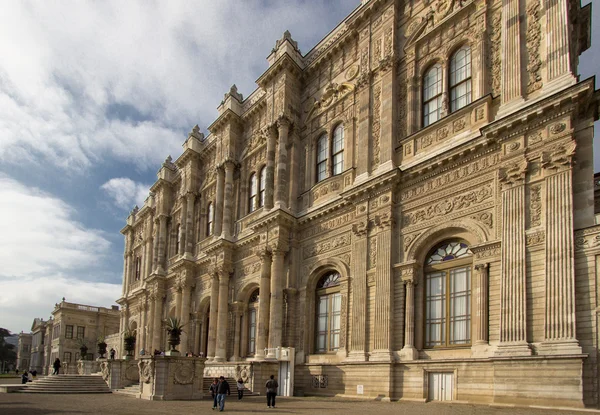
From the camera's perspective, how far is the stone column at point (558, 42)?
13.9m

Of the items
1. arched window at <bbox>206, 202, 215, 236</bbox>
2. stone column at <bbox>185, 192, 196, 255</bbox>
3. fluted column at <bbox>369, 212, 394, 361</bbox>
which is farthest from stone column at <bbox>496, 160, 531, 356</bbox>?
stone column at <bbox>185, 192, 196, 255</bbox>

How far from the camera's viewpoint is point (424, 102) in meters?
18.8

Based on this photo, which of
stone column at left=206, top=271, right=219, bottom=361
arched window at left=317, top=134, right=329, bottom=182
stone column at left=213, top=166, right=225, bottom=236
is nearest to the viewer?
arched window at left=317, top=134, right=329, bottom=182

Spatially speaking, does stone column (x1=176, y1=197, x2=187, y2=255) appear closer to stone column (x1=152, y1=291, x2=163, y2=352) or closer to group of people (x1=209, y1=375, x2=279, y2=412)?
stone column (x1=152, y1=291, x2=163, y2=352)

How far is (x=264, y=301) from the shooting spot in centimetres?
2275

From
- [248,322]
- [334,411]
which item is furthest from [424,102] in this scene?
[248,322]

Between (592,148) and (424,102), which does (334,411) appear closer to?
(592,148)

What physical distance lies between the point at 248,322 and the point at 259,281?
2.72 m

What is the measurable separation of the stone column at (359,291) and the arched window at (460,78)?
5180 mm

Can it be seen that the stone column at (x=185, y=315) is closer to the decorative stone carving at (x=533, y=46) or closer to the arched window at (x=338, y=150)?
the arched window at (x=338, y=150)

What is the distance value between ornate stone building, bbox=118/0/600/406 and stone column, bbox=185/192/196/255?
8.10 feet

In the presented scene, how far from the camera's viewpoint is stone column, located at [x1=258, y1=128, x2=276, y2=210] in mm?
24281

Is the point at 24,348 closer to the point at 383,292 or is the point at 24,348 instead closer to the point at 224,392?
the point at 383,292

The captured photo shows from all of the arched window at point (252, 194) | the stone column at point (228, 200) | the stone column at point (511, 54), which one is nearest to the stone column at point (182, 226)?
the stone column at point (228, 200)
